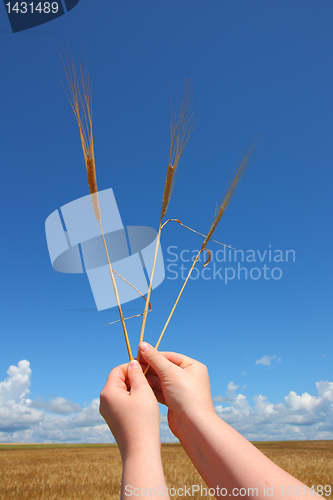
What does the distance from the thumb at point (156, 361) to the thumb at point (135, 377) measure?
0.08 meters

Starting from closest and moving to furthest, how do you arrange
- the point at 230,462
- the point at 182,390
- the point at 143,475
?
1. the point at 143,475
2. the point at 230,462
3. the point at 182,390

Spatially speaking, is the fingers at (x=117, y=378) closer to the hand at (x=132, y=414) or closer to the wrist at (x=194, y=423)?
the hand at (x=132, y=414)

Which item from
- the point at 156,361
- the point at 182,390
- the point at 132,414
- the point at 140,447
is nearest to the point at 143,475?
the point at 140,447

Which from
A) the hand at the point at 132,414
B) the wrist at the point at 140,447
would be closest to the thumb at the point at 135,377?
the hand at the point at 132,414

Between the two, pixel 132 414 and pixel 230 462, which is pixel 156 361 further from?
pixel 230 462

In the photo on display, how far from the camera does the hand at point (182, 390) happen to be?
1.45 meters

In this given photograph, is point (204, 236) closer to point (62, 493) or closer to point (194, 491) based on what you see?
point (194, 491)

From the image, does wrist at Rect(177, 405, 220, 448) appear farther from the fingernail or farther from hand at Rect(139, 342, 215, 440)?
the fingernail

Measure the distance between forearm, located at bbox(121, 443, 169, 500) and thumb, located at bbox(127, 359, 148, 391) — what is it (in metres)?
0.28

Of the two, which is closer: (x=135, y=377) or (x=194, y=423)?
(x=194, y=423)

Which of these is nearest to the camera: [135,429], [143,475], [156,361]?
[143,475]

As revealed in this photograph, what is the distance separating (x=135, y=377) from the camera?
1.53 m

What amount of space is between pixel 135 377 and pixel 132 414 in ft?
0.67

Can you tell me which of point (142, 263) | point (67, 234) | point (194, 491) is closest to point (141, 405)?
point (142, 263)
